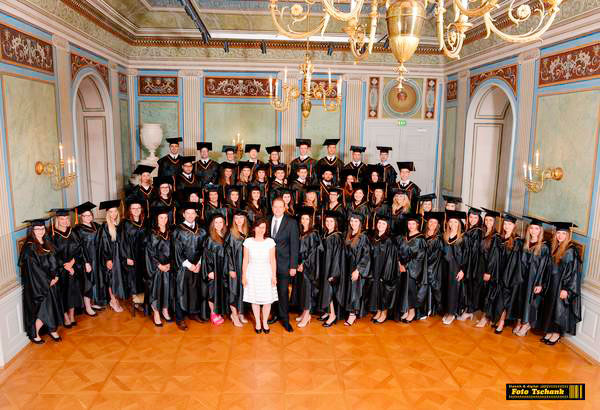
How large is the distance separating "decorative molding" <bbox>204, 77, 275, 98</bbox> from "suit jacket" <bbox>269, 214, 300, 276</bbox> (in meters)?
5.42

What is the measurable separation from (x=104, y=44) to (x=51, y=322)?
5.59m

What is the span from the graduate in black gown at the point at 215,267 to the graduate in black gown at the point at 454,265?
10.7 feet

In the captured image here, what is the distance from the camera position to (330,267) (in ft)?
20.8

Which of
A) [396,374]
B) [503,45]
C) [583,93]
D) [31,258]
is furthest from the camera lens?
[503,45]

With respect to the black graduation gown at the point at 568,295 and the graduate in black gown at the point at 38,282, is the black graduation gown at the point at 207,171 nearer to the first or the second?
the graduate in black gown at the point at 38,282

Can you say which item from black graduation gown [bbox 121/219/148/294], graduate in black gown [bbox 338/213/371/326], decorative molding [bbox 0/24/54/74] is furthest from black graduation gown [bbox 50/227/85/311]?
graduate in black gown [bbox 338/213/371/326]

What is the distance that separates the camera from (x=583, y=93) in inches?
232

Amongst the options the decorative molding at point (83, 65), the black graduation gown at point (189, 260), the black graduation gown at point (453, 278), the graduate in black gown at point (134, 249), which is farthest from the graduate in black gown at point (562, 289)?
the decorative molding at point (83, 65)

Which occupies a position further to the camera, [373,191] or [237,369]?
[373,191]

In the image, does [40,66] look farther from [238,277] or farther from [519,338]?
[519,338]

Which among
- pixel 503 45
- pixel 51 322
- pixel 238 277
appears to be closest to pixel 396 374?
pixel 238 277

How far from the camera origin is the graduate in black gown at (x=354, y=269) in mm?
6297

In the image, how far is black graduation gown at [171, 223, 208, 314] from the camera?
6207mm

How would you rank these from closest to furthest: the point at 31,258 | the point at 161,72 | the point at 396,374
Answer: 1. the point at 396,374
2. the point at 31,258
3. the point at 161,72
